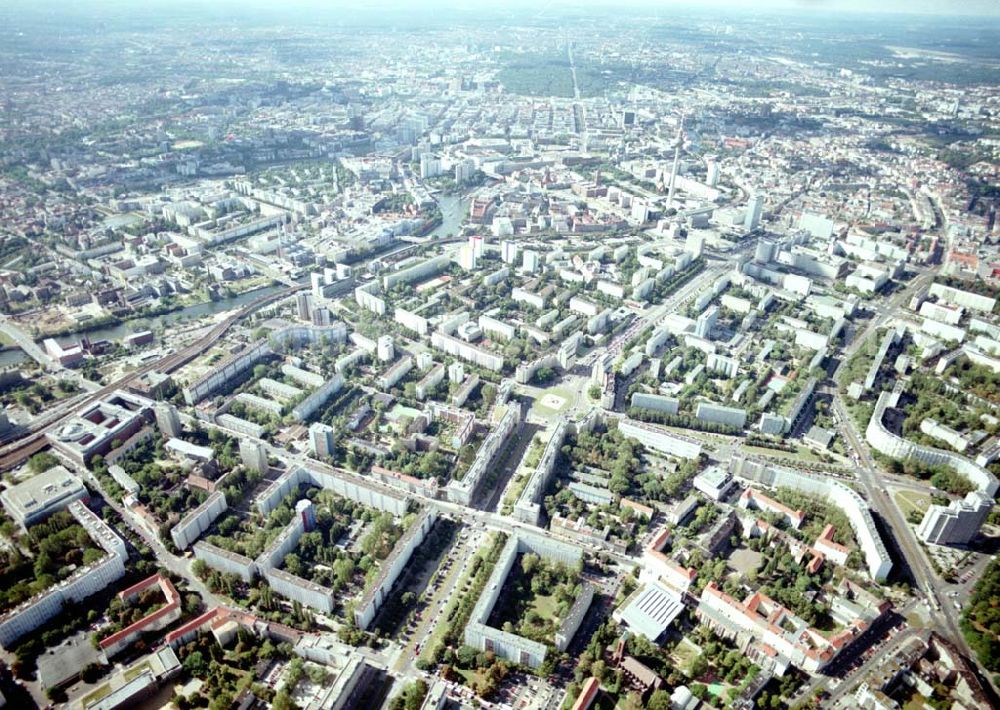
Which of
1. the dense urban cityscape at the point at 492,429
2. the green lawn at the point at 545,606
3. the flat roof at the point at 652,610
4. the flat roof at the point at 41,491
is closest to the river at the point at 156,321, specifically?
the dense urban cityscape at the point at 492,429

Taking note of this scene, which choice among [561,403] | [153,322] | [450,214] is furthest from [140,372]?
[450,214]

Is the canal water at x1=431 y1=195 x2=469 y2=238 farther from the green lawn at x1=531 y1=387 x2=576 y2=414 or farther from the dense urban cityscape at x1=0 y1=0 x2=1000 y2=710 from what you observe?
the green lawn at x1=531 y1=387 x2=576 y2=414

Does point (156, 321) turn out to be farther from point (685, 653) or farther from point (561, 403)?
point (685, 653)

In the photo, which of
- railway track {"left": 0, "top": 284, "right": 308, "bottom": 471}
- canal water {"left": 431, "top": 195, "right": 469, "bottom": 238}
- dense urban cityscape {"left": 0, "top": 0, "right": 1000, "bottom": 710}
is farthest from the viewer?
canal water {"left": 431, "top": 195, "right": 469, "bottom": 238}

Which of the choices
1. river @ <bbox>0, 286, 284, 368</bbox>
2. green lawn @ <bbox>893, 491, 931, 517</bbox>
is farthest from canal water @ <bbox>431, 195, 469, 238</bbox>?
green lawn @ <bbox>893, 491, 931, 517</bbox>

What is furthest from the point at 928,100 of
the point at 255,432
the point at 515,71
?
the point at 255,432

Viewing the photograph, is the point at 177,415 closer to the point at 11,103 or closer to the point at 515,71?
the point at 11,103
